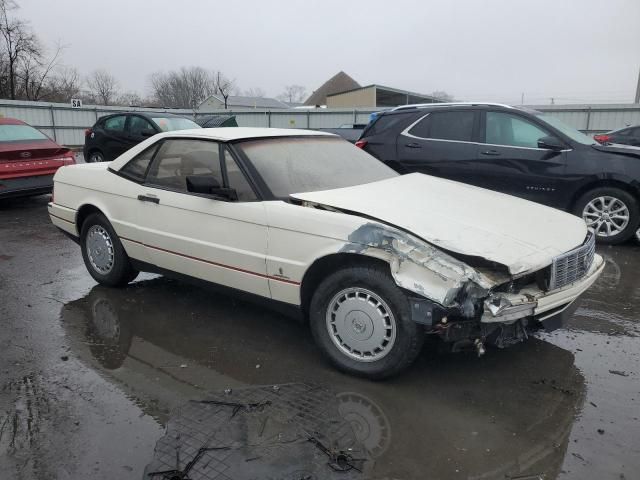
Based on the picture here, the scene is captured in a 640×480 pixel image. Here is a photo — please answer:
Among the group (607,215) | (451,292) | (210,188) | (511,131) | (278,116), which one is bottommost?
(607,215)

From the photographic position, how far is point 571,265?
10.6ft

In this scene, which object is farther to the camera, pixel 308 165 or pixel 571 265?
pixel 308 165

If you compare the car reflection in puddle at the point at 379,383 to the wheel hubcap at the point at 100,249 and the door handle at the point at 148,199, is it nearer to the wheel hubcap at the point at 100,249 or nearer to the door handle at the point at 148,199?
the wheel hubcap at the point at 100,249

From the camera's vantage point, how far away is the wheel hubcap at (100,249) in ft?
15.8

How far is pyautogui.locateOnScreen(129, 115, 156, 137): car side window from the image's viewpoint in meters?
12.0

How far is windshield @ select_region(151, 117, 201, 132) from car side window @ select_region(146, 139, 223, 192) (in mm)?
7905

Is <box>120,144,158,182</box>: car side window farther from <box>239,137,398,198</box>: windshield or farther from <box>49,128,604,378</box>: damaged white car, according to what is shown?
Answer: <box>239,137,398,198</box>: windshield

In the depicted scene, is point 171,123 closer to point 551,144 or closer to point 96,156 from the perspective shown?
point 96,156

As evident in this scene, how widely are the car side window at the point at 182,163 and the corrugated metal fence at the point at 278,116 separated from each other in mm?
15907

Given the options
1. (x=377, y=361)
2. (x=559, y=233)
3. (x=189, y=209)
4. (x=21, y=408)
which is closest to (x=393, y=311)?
(x=377, y=361)

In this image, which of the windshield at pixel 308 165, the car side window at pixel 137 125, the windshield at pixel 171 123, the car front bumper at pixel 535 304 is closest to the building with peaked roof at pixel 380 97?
the windshield at pixel 171 123

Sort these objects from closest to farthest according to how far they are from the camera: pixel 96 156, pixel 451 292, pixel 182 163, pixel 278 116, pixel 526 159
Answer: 1. pixel 451 292
2. pixel 182 163
3. pixel 526 159
4. pixel 96 156
5. pixel 278 116

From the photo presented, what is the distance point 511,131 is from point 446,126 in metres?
0.86

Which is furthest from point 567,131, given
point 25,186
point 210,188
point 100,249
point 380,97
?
point 380,97
